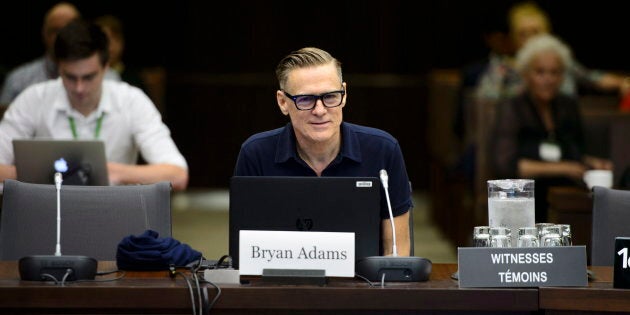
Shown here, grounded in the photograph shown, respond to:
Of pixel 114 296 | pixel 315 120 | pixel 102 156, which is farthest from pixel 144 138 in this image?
pixel 114 296

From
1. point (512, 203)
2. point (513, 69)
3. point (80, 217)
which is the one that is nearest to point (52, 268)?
point (80, 217)

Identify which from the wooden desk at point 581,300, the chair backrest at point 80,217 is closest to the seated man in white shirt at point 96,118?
the chair backrest at point 80,217

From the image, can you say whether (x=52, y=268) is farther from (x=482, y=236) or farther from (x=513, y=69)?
(x=513, y=69)

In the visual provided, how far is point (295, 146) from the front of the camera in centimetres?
379

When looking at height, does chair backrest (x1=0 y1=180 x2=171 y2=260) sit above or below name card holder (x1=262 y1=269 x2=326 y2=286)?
above

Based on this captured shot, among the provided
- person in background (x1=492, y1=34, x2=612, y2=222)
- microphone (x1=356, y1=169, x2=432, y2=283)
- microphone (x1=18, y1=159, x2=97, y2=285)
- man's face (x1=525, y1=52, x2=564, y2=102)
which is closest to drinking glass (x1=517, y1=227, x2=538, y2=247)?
microphone (x1=356, y1=169, x2=432, y2=283)

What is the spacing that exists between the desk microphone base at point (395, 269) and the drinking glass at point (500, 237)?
20 centimetres

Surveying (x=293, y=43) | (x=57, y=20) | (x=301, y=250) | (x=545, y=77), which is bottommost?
(x=301, y=250)

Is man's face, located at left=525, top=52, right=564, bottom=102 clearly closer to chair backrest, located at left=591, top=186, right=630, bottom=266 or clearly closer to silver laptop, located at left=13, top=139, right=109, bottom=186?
chair backrest, located at left=591, top=186, right=630, bottom=266

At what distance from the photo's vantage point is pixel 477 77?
8.77 metres

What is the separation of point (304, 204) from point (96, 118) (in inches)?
89.3

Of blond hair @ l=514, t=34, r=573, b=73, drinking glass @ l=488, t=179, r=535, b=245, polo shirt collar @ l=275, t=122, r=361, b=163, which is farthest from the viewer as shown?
blond hair @ l=514, t=34, r=573, b=73

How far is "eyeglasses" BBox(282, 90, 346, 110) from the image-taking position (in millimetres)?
3588

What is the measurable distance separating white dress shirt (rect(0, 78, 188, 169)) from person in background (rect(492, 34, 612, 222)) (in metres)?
1.93
